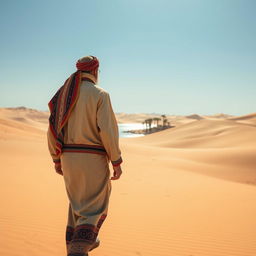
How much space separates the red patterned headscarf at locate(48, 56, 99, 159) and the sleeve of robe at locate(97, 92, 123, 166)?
0.31 m

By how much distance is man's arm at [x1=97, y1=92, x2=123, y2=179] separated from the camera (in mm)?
2518

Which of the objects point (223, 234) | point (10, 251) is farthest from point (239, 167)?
point (10, 251)

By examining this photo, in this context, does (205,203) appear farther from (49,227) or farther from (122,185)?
(49,227)

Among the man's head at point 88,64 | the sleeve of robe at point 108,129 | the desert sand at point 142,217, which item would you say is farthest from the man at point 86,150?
the desert sand at point 142,217

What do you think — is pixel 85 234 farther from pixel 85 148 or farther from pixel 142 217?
pixel 142 217

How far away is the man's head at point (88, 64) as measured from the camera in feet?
9.05

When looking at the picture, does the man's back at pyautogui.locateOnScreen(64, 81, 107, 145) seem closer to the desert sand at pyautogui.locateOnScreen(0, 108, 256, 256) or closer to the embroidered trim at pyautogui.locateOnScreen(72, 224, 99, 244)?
the embroidered trim at pyautogui.locateOnScreen(72, 224, 99, 244)

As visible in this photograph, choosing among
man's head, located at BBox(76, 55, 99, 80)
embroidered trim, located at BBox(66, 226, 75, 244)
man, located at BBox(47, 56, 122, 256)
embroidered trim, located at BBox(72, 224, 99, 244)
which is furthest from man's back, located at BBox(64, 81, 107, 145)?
embroidered trim, located at BBox(66, 226, 75, 244)

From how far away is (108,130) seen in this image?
2514mm

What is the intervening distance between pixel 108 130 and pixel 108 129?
0.4 inches

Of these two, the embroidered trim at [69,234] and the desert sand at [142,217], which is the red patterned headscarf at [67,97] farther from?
the desert sand at [142,217]

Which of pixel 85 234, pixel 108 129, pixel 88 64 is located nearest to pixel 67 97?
pixel 88 64

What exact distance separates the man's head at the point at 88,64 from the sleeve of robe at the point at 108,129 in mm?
389

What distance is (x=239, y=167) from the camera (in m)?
13.9
